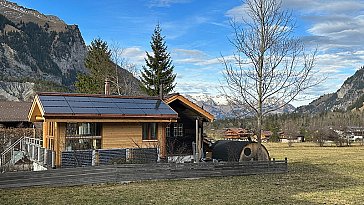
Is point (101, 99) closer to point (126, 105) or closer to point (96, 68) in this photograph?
point (126, 105)

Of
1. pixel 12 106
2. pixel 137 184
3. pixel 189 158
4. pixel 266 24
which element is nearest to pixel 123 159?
pixel 137 184

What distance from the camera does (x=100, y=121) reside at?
1864 cm

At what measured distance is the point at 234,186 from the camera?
1540cm

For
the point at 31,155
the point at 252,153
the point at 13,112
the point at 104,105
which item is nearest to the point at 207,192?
the point at 104,105

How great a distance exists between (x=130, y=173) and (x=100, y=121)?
368 centimetres

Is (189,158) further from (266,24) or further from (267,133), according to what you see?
(267,133)

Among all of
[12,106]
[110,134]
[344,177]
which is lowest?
[344,177]

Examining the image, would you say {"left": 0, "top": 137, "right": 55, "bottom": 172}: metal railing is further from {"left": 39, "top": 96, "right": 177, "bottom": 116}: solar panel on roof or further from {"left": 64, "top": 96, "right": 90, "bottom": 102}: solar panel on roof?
{"left": 64, "top": 96, "right": 90, "bottom": 102}: solar panel on roof

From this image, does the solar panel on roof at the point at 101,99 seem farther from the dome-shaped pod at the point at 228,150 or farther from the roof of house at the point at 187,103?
the dome-shaped pod at the point at 228,150

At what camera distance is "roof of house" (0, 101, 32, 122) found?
1619 inches

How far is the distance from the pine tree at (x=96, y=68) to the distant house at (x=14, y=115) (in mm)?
6633

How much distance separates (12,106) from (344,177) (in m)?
38.9

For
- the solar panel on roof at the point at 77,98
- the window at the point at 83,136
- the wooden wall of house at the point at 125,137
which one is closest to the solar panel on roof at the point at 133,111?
the wooden wall of house at the point at 125,137

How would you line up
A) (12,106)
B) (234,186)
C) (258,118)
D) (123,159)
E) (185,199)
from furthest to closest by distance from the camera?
(12,106) → (258,118) → (123,159) → (234,186) → (185,199)
